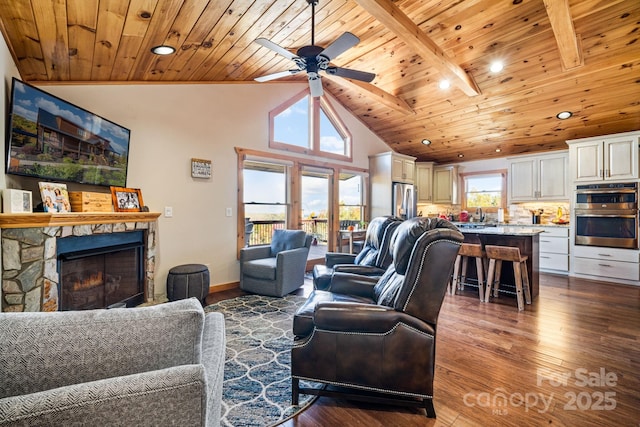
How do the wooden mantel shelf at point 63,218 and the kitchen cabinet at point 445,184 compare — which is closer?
the wooden mantel shelf at point 63,218

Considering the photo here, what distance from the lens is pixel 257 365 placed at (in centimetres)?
229

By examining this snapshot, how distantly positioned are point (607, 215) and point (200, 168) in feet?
20.9

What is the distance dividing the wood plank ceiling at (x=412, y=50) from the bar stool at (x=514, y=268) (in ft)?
7.80

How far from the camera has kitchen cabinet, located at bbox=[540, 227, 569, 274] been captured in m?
5.32

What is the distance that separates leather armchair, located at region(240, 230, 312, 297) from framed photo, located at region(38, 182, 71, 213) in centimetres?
209

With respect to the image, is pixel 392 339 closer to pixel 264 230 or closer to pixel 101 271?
pixel 101 271

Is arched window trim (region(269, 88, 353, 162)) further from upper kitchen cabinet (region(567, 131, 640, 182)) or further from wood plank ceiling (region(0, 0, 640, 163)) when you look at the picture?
upper kitchen cabinet (region(567, 131, 640, 182))

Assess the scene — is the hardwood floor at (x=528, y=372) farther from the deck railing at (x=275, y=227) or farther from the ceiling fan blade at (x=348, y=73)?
the deck railing at (x=275, y=227)

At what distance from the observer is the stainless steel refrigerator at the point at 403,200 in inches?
255

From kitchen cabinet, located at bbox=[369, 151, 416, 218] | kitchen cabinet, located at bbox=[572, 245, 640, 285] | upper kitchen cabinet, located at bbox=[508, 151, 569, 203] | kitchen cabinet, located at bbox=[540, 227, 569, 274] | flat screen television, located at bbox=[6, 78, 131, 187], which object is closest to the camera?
flat screen television, located at bbox=[6, 78, 131, 187]

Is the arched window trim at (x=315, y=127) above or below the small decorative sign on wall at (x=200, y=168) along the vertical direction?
above

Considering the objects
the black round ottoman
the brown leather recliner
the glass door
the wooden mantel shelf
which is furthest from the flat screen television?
the glass door

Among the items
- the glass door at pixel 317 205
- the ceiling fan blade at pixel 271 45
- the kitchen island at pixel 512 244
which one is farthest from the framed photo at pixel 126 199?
the kitchen island at pixel 512 244

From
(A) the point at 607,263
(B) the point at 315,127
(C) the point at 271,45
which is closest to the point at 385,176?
(B) the point at 315,127
